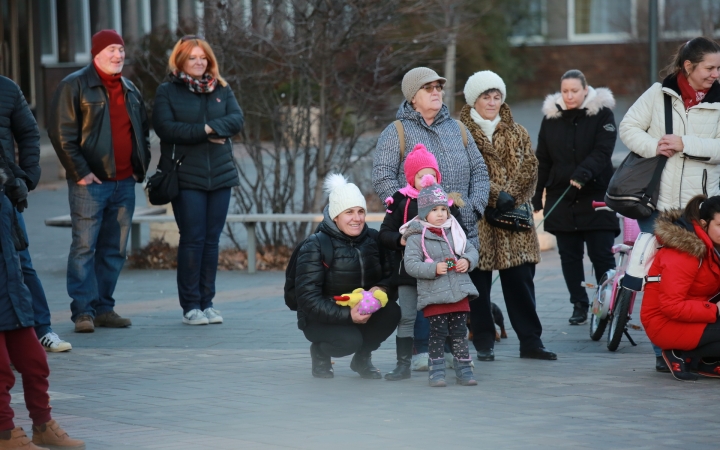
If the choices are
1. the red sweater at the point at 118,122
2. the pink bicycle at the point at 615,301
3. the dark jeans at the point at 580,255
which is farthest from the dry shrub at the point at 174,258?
the pink bicycle at the point at 615,301

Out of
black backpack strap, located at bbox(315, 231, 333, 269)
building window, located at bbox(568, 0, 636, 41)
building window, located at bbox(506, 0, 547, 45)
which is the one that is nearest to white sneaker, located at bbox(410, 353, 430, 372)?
black backpack strap, located at bbox(315, 231, 333, 269)

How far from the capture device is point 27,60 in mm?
26578

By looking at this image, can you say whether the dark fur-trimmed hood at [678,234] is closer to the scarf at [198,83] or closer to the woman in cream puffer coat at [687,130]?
the woman in cream puffer coat at [687,130]

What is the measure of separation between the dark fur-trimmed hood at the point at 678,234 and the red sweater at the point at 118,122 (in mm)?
4080

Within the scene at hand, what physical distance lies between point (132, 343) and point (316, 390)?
7.06 feet

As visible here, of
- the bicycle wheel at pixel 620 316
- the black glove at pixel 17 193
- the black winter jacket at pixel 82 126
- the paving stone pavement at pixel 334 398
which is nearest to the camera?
the paving stone pavement at pixel 334 398

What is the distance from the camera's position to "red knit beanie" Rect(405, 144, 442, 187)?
6586 millimetres

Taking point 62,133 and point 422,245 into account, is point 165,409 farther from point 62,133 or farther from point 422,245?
point 62,133

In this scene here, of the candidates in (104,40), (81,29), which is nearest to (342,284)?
(104,40)

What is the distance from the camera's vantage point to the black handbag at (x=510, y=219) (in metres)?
7.21

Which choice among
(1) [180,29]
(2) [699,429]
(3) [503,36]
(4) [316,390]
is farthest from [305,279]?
(3) [503,36]

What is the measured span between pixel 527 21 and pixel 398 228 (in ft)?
96.0

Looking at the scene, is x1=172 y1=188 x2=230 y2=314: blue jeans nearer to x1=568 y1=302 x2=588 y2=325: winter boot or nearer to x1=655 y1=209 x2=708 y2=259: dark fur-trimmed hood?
x1=568 y1=302 x2=588 y2=325: winter boot

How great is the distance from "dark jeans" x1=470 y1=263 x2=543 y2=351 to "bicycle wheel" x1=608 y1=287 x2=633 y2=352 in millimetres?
630
